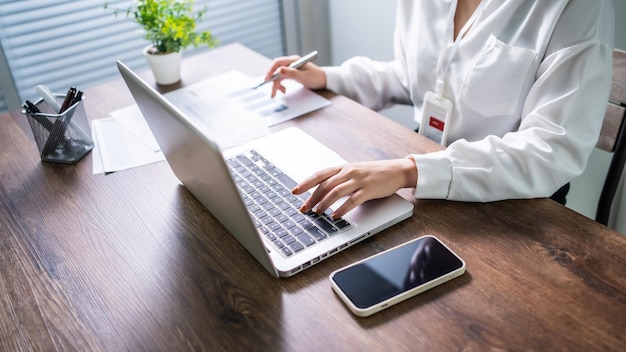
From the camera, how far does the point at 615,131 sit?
1.12m

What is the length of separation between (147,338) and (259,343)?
0.15 metres

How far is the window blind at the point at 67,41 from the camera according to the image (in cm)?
187

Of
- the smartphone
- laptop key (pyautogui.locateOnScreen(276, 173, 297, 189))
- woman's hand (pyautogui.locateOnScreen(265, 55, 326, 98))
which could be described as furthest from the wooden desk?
woman's hand (pyautogui.locateOnScreen(265, 55, 326, 98))

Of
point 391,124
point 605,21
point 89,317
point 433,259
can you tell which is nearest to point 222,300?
point 89,317

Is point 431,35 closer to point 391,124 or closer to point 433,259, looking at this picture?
point 391,124

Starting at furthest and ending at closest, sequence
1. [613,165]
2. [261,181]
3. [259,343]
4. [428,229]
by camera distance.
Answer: [613,165] < [261,181] < [428,229] < [259,343]

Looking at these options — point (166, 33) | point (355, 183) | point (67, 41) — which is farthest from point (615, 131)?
point (67, 41)

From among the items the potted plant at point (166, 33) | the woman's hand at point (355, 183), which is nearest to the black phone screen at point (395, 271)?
Answer: the woman's hand at point (355, 183)

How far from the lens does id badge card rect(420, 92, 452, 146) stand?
1151 mm

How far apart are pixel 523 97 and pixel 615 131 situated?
10.0 inches

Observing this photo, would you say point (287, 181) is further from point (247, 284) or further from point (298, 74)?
point (298, 74)

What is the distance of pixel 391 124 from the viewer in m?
1.12

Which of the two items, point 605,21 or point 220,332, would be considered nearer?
point 220,332

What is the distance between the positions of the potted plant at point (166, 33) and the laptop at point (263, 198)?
1.49ft
